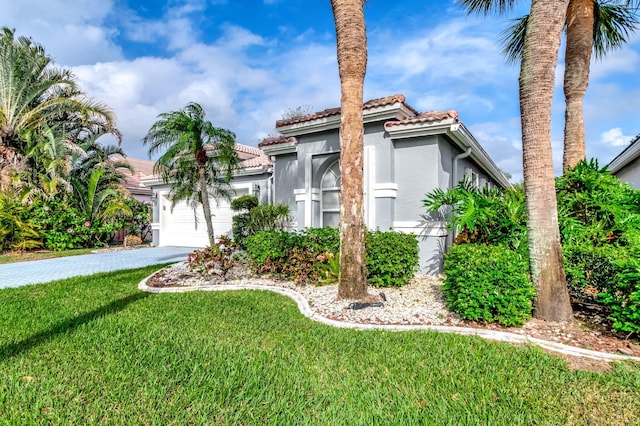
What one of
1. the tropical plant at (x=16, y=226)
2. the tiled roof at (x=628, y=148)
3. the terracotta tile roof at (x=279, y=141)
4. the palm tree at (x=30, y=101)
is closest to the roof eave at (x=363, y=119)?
the terracotta tile roof at (x=279, y=141)

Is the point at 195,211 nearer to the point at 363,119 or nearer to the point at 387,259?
the point at 363,119

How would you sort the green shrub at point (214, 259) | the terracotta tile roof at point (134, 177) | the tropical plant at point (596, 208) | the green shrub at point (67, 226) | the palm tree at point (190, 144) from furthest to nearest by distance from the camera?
the terracotta tile roof at point (134, 177) < the green shrub at point (67, 226) < the palm tree at point (190, 144) < the green shrub at point (214, 259) < the tropical plant at point (596, 208)

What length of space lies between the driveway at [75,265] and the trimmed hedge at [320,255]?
5453 mm

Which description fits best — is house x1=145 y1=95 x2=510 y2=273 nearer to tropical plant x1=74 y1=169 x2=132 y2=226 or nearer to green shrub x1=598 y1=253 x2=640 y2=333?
green shrub x1=598 y1=253 x2=640 y2=333

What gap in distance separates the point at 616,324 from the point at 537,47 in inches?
153

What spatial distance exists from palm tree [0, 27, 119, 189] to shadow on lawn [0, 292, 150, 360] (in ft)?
44.4

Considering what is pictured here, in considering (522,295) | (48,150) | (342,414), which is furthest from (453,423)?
(48,150)

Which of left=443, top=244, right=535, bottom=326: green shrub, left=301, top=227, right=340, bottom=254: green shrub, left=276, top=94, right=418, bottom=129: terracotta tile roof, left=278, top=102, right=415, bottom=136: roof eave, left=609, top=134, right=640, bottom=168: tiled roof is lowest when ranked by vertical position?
left=443, top=244, right=535, bottom=326: green shrub

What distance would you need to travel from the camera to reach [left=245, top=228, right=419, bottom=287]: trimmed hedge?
24.4 ft

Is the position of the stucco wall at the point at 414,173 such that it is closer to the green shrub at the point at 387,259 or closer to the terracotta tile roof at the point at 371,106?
the terracotta tile roof at the point at 371,106

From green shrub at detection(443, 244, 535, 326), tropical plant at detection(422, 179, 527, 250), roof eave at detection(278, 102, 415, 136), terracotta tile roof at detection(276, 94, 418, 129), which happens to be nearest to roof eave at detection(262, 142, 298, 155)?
roof eave at detection(278, 102, 415, 136)

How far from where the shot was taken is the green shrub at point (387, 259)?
292 inches

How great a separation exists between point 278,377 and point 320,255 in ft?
13.9

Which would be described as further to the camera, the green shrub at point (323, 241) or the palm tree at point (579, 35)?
the palm tree at point (579, 35)
